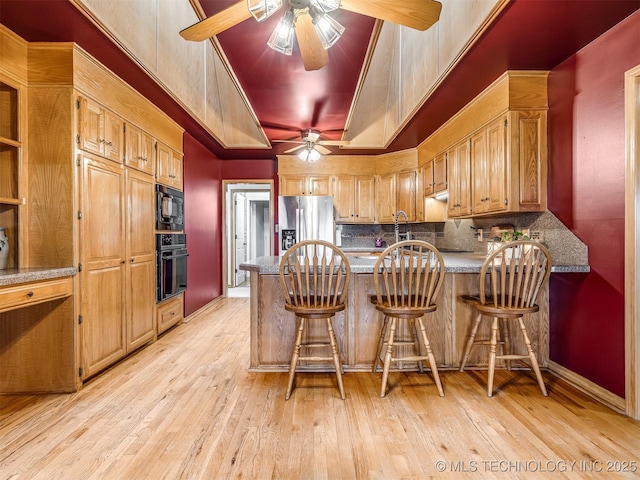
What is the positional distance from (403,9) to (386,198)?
11.7 ft

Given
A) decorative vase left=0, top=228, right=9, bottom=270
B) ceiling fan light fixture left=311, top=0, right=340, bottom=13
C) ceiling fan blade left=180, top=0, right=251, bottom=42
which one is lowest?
decorative vase left=0, top=228, right=9, bottom=270

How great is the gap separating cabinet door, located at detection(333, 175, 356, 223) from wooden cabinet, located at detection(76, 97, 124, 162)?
3144 mm

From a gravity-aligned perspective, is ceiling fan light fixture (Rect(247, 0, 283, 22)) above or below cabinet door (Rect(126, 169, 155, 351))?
above

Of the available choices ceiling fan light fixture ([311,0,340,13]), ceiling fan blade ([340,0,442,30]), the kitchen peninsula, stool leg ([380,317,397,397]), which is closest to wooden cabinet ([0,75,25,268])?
the kitchen peninsula

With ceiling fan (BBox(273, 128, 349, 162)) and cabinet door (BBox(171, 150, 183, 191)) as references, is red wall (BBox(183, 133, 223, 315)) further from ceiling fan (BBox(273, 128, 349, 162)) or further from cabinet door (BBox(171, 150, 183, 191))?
ceiling fan (BBox(273, 128, 349, 162))

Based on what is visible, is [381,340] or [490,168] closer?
[381,340]

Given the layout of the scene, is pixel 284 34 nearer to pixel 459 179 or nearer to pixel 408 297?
pixel 408 297

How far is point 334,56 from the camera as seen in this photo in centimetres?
310

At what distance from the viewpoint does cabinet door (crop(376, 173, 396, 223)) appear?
16.6ft

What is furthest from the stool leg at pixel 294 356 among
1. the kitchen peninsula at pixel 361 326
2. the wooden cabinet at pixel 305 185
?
the wooden cabinet at pixel 305 185

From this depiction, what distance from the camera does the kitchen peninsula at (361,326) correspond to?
2539 millimetres

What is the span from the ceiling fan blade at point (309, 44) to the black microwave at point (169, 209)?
2.05 meters

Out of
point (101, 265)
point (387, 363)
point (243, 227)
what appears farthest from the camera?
point (243, 227)

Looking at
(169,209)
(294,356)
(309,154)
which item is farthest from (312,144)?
(294,356)
